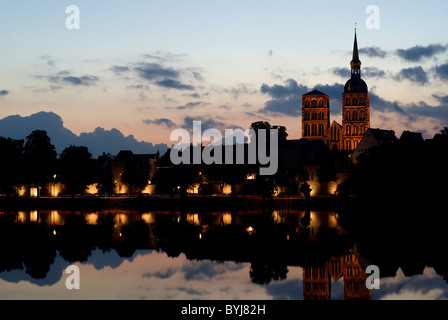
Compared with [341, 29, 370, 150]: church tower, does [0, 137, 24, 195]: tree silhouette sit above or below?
below

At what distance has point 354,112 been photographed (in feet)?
576

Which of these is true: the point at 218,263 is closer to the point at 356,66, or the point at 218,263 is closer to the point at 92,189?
the point at 92,189

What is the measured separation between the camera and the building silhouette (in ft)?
565

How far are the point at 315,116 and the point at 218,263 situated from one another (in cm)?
14078

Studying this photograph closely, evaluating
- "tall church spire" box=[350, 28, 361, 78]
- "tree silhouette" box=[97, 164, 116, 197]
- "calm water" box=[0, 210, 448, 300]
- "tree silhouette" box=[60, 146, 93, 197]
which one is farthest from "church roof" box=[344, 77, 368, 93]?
"calm water" box=[0, 210, 448, 300]

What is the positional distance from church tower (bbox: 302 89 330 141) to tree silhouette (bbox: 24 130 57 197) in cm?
8584

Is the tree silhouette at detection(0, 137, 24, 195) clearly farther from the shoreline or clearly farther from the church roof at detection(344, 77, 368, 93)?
the church roof at detection(344, 77, 368, 93)

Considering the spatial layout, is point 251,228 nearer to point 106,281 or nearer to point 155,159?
point 106,281

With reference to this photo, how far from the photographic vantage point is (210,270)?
3438 cm

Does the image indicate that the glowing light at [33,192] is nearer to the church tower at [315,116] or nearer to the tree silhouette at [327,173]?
the tree silhouette at [327,173]

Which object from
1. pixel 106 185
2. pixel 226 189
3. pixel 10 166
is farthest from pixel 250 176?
pixel 10 166

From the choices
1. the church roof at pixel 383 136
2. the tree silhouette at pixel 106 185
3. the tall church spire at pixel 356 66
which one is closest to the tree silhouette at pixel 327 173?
the church roof at pixel 383 136
